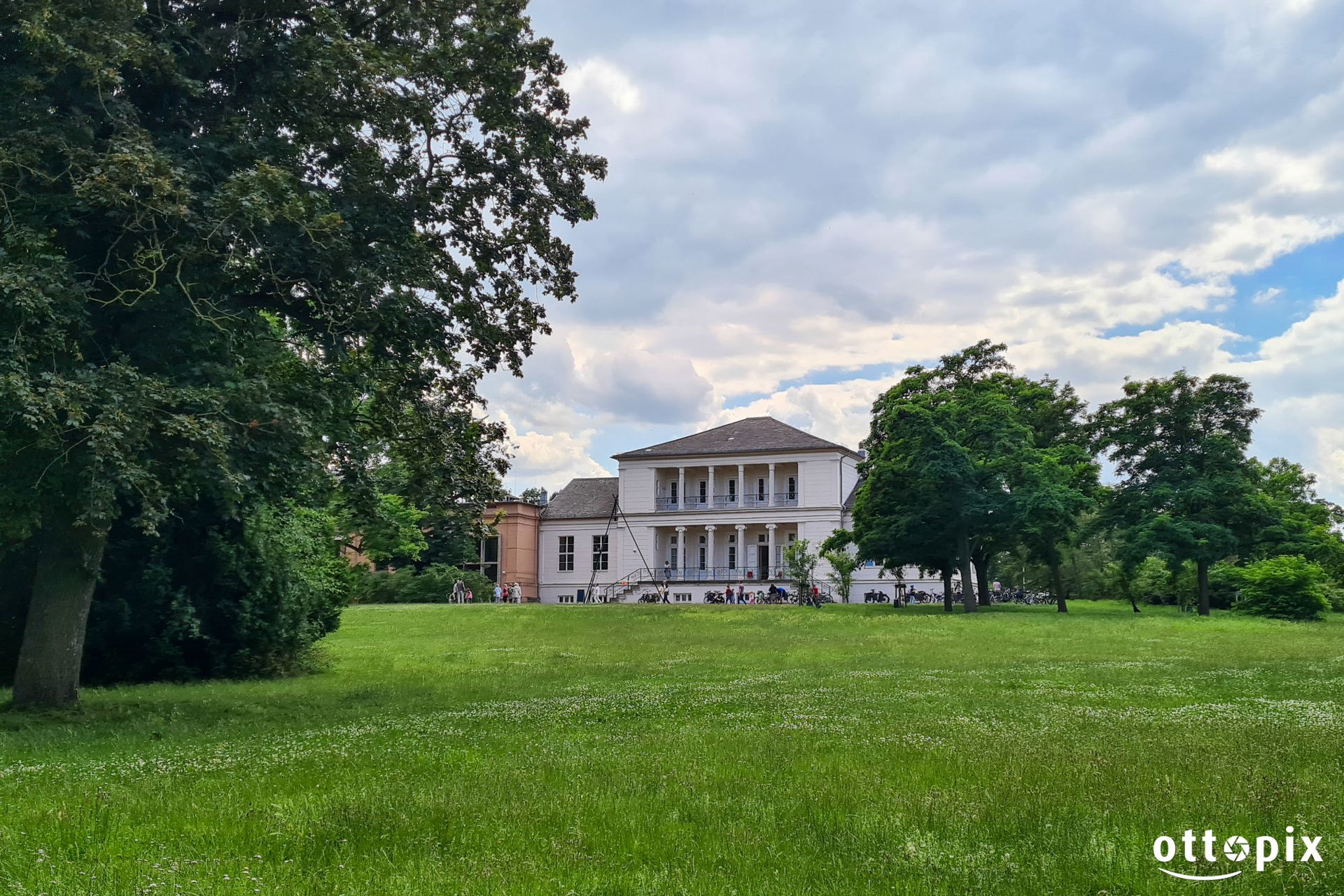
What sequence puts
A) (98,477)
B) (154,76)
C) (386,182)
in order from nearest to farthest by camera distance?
1. (98,477)
2. (154,76)
3. (386,182)

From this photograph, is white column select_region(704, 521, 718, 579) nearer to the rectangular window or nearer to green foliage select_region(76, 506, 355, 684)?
the rectangular window

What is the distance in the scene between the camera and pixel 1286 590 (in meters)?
40.2

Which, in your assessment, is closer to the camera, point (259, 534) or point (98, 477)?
point (98, 477)

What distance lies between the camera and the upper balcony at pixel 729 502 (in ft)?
235

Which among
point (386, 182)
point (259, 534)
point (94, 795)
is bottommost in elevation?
point (94, 795)

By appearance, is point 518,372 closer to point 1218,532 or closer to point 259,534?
point 259,534

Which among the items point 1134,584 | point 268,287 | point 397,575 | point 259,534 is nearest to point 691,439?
point 397,575

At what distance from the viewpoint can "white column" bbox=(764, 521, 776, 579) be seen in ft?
234

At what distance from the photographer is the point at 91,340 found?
1266 centimetres

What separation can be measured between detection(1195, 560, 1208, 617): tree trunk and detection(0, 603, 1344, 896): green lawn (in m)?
27.4

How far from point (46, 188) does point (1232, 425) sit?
4529cm

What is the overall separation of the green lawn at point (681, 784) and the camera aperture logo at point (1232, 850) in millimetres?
98

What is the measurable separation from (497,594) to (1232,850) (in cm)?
6350

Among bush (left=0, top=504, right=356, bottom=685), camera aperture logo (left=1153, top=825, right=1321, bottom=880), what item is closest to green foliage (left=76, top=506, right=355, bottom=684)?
bush (left=0, top=504, right=356, bottom=685)
